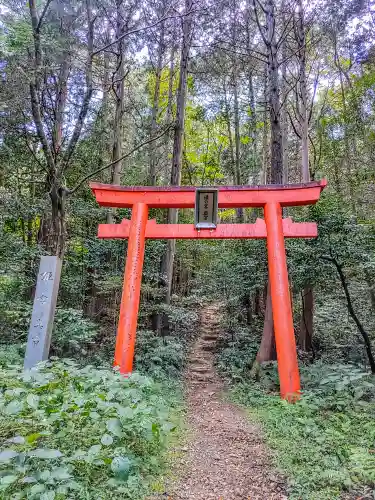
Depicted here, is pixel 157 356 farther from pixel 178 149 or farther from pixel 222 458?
pixel 178 149

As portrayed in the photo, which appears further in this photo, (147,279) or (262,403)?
(147,279)

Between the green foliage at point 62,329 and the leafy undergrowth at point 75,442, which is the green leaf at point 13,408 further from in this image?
the green foliage at point 62,329

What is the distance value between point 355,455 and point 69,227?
7637 millimetres

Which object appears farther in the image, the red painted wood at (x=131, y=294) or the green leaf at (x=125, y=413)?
the red painted wood at (x=131, y=294)

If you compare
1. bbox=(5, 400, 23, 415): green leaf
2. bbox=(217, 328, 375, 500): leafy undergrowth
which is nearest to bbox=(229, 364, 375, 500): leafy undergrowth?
bbox=(217, 328, 375, 500): leafy undergrowth

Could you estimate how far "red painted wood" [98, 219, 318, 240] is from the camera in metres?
5.74

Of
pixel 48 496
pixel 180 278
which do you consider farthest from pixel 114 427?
pixel 180 278

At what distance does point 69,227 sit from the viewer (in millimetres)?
8477

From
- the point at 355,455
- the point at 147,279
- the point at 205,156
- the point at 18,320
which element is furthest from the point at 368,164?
the point at 18,320

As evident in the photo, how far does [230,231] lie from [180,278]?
9481 mm

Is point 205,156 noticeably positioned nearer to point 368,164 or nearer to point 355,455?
point 368,164

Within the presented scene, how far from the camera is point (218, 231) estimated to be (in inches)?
237

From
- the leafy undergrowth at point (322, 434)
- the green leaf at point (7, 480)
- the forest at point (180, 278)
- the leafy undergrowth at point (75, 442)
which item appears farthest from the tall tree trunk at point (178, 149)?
the green leaf at point (7, 480)

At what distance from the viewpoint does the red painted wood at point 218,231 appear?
226 inches
